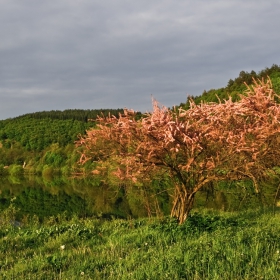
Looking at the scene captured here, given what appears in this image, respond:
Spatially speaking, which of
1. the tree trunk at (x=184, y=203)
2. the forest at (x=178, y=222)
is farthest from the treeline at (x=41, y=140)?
the forest at (x=178, y=222)

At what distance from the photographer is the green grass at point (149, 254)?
5.63 meters

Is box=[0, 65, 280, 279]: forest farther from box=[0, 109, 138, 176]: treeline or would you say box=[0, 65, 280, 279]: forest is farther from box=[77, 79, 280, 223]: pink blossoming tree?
box=[0, 109, 138, 176]: treeline

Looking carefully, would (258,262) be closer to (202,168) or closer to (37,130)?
(202,168)

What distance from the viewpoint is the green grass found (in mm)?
5629

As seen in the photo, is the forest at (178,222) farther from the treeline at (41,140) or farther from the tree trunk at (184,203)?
the treeline at (41,140)

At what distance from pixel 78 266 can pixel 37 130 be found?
154 meters

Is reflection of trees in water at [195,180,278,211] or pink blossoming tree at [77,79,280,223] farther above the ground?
pink blossoming tree at [77,79,280,223]

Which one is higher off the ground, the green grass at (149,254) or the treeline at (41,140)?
the treeline at (41,140)

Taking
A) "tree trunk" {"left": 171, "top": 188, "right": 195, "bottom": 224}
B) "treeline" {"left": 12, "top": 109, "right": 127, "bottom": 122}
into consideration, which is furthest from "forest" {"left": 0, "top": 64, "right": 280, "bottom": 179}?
"tree trunk" {"left": 171, "top": 188, "right": 195, "bottom": 224}

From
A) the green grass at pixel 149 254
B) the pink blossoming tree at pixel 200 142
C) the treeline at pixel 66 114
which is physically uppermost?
the treeline at pixel 66 114

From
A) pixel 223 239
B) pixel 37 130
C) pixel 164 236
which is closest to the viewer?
pixel 223 239

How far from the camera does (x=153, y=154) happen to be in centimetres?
880

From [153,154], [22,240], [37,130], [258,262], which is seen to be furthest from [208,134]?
[37,130]

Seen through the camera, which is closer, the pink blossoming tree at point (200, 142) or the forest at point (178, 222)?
the forest at point (178, 222)
